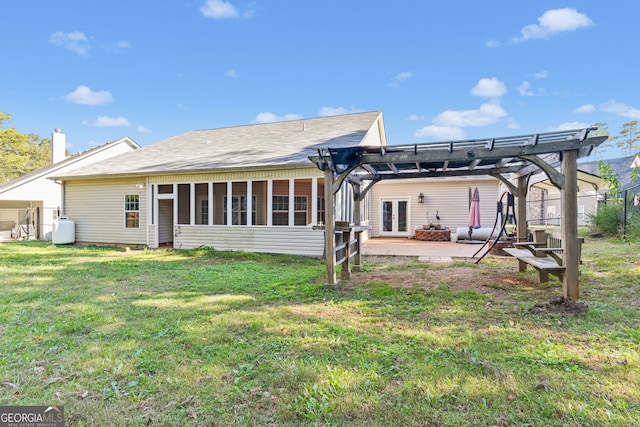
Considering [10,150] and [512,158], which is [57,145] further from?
[512,158]

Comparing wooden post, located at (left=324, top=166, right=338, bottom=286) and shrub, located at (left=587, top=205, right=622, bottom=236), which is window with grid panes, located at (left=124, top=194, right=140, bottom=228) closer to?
wooden post, located at (left=324, top=166, right=338, bottom=286)

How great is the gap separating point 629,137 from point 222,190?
49.8m

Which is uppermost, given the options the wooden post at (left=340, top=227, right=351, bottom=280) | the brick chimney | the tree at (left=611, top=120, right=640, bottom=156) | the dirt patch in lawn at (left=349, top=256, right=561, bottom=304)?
the tree at (left=611, top=120, right=640, bottom=156)

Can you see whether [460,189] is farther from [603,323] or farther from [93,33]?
[93,33]

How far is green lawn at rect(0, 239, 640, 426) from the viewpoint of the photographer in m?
2.07

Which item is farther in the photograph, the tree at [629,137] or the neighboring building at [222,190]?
the tree at [629,137]

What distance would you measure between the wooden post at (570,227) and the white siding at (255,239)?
5780mm

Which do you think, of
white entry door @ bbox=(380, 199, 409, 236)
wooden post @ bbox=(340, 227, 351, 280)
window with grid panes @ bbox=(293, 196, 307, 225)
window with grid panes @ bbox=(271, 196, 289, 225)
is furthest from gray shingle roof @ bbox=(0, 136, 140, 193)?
wooden post @ bbox=(340, 227, 351, 280)

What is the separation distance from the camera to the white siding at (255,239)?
30.0 feet

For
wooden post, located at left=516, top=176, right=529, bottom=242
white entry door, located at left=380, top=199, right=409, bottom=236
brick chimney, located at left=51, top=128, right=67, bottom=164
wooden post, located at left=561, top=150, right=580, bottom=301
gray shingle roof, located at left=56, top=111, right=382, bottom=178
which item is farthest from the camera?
brick chimney, located at left=51, top=128, right=67, bottom=164

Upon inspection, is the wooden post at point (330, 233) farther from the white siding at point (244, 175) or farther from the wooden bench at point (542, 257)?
the white siding at point (244, 175)

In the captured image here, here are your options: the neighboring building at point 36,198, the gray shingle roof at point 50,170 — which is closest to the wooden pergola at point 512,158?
the neighboring building at point 36,198

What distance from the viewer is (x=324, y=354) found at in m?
2.86

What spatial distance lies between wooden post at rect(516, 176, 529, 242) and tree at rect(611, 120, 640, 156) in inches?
1775
